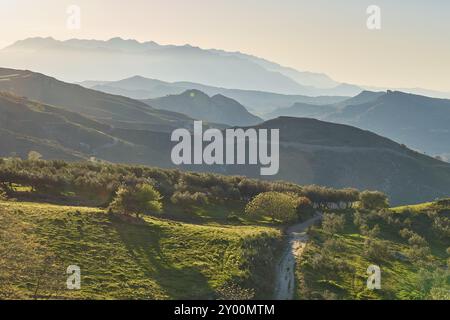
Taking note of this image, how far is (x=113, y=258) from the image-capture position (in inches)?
2372

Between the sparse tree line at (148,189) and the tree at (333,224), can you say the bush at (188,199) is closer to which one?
the sparse tree line at (148,189)

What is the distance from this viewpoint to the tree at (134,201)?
81.4m

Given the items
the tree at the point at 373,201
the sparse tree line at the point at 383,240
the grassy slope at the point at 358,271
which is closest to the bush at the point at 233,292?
the grassy slope at the point at 358,271

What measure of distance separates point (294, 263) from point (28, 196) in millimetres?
55761

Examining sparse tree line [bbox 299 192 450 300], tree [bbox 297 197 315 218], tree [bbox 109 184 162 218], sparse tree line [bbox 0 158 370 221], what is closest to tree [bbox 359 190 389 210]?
sparse tree line [bbox 299 192 450 300]

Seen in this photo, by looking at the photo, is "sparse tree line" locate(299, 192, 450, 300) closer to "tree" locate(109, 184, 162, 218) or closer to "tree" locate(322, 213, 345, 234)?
"tree" locate(322, 213, 345, 234)

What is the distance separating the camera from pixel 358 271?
7219cm

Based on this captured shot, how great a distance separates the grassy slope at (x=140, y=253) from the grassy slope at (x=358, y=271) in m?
6.49

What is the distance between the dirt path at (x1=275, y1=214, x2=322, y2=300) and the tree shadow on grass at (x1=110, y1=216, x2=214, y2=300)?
11.2 meters

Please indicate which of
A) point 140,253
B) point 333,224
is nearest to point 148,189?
point 140,253

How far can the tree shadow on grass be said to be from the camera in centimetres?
5341

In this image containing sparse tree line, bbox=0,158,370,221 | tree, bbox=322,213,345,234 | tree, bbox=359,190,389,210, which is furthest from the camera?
tree, bbox=359,190,389,210

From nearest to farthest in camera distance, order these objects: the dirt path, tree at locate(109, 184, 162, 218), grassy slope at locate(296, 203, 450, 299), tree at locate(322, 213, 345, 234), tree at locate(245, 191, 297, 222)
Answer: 1. the dirt path
2. grassy slope at locate(296, 203, 450, 299)
3. tree at locate(109, 184, 162, 218)
4. tree at locate(322, 213, 345, 234)
5. tree at locate(245, 191, 297, 222)

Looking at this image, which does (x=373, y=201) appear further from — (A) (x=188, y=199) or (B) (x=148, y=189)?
(B) (x=148, y=189)
